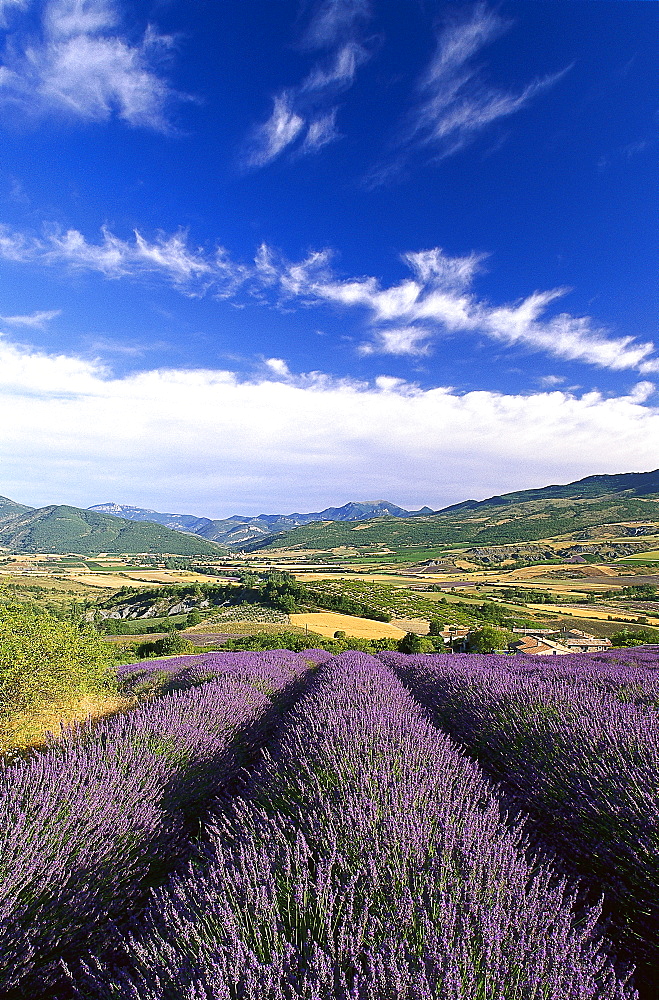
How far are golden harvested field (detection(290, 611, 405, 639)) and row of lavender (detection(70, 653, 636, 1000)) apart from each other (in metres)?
27.8

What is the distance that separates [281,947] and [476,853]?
880mm

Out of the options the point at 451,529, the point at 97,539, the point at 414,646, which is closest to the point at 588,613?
the point at 414,646

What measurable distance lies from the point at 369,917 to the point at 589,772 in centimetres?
208

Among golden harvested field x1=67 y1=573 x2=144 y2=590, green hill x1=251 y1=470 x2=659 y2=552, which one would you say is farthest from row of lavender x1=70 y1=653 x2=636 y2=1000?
green hill x1=251 y1=470 x2=659 y2=552

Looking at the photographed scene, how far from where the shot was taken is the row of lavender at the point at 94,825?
1.99 metres

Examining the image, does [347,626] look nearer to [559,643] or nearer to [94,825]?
[559,643]

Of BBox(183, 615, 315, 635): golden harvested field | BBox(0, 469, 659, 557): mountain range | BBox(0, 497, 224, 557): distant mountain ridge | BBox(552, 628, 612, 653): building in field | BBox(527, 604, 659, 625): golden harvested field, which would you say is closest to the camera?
BBox(183, 615, 315, 635): golden harvested field

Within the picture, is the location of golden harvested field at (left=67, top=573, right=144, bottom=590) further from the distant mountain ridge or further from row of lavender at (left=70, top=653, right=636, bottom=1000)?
the distant mountain ridge

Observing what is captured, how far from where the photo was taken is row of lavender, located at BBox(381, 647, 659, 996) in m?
Answer: 2.14

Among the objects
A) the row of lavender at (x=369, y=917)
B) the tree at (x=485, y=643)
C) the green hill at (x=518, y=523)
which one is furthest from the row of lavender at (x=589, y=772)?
the green hill at (x=518, y=523)

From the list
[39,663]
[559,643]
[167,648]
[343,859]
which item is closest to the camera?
[343,859]

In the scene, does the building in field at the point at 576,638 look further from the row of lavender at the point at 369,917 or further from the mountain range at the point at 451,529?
the mountain range at the point at 451,529

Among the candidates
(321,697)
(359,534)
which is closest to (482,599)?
(321,697)

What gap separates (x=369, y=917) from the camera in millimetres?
1490
